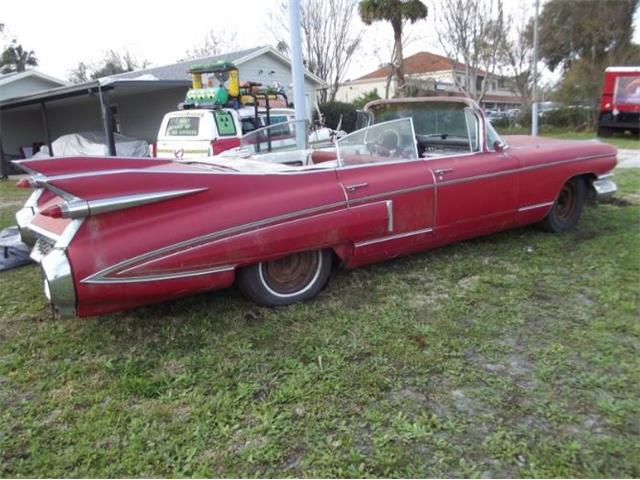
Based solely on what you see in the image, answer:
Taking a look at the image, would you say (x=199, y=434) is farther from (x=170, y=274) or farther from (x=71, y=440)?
(x=170, y=274)

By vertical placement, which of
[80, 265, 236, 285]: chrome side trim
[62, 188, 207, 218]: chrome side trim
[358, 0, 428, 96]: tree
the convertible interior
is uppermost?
[358, 0, 428, 96]: tree

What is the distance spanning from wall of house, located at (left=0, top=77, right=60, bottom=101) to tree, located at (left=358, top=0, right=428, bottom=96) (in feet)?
43.7

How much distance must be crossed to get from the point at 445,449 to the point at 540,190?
339 centimetres

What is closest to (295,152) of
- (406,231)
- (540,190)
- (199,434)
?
(406,231)

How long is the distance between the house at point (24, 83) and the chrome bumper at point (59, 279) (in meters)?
19.6

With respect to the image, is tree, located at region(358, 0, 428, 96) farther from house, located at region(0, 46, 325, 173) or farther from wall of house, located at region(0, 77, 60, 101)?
wall of house, located at region(0, 77, 60, 101)

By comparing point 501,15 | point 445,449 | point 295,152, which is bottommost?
point 445,449

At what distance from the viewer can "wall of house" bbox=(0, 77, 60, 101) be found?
19.4 meters

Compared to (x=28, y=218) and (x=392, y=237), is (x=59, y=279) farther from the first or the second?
(x=392, y=237)

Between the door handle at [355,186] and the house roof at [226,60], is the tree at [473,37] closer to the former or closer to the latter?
the house roof at [226,60]

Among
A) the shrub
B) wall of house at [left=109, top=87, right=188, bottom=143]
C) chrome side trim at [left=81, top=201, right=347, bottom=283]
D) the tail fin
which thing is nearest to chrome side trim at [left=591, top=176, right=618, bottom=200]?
chrome side trim at [left=81, top=201, right=347, bottom=283]

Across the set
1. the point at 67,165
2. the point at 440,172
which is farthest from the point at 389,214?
the point at 67,165

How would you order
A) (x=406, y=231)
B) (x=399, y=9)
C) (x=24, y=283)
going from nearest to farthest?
(x=406, y=231), (x=24, y=283), (x=399, y=9)

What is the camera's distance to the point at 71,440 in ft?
7.84
